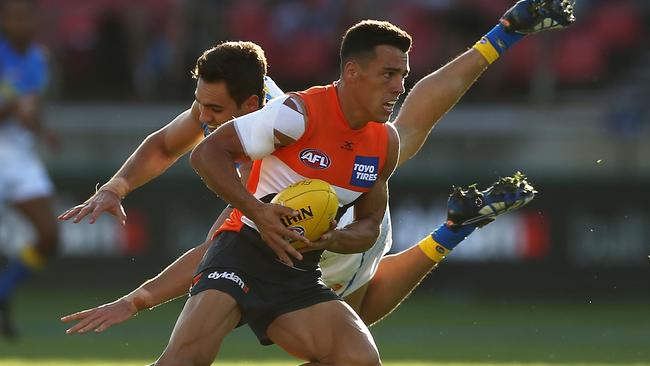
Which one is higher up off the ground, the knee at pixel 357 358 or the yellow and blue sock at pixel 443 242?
the knee at pixel 357 358


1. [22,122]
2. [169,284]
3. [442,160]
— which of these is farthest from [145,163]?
[442,160]

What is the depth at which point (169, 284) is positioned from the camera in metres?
7.25

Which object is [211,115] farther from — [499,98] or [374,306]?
[499,98]

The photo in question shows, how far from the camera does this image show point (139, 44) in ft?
54.2

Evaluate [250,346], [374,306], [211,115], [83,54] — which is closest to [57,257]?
[83,54]

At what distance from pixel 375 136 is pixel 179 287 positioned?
1.37 meters

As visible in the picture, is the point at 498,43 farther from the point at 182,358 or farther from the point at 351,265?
the point at 182,358

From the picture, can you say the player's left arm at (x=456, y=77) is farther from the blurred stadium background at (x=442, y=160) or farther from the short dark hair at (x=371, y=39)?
the blurred stadium background at (x=442, y=160)

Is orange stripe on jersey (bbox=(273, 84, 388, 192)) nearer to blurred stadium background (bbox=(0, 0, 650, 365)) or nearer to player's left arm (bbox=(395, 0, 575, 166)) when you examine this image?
player's left arm (bbox=(395, 0, 575, 166))

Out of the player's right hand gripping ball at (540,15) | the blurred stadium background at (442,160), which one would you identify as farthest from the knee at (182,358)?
the blurred stadium background at (442,160)

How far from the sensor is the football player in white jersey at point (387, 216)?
704 centimetres

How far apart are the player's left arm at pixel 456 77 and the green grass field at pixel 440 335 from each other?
6.18 feet

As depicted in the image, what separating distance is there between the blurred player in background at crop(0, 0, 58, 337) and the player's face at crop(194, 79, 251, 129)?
18.2ft

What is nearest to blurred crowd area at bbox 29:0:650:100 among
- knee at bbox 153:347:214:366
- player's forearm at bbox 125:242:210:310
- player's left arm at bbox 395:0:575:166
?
player's left arm at bbox 395:0:575:166
